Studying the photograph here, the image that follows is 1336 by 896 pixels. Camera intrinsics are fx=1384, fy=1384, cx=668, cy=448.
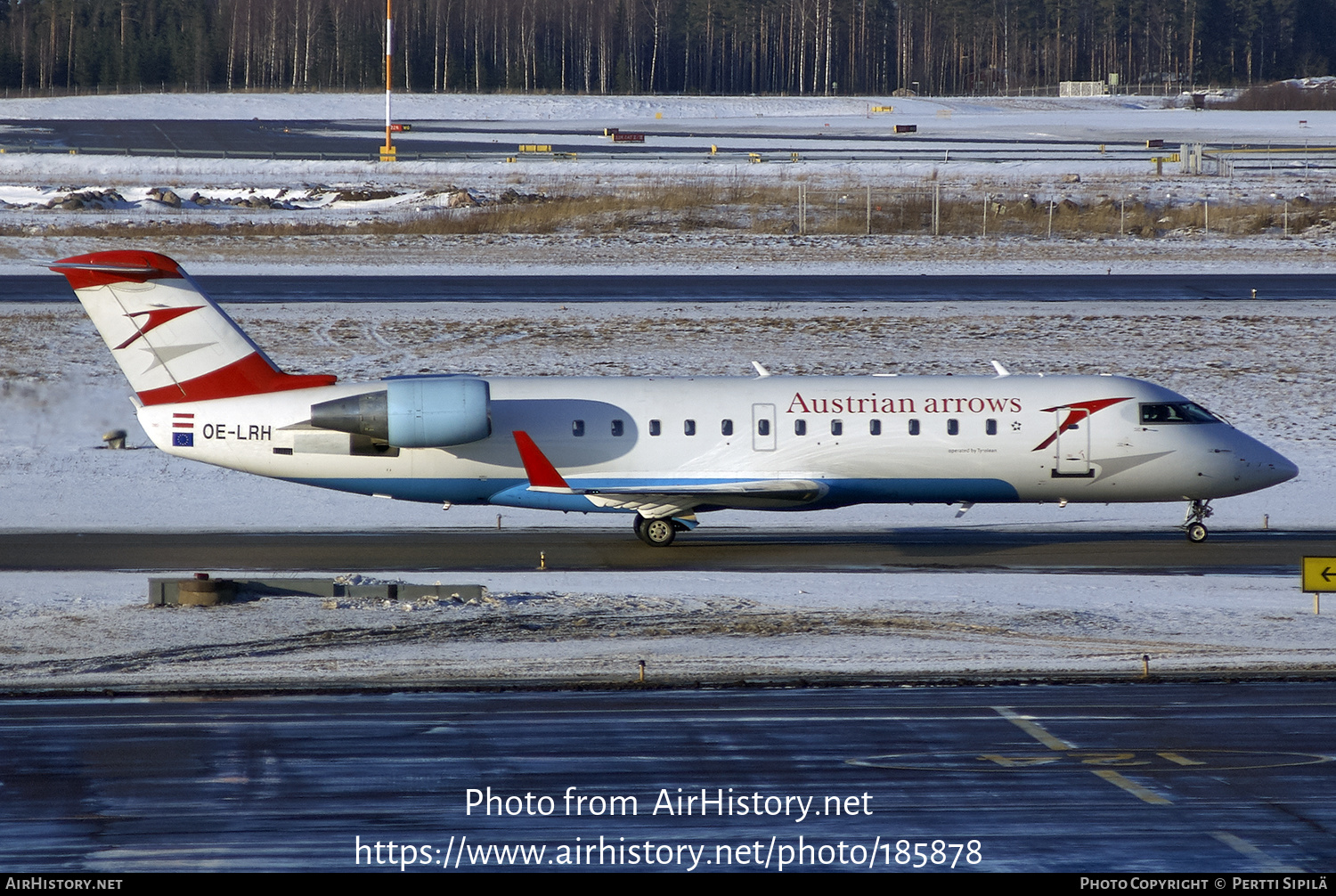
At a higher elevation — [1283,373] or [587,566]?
[1283,373]

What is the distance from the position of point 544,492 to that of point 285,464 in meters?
4.58

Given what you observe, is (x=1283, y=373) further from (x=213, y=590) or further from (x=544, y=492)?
(x=213, y=590)

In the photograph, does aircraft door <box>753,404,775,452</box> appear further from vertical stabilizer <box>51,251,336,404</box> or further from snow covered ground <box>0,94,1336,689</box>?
vertical stabilizer <box>51,251,336,404</box>

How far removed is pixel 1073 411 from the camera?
25188 millimetres

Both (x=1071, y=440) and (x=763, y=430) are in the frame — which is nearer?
(x=763, y=430)

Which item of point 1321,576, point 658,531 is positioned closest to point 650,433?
point 658,531

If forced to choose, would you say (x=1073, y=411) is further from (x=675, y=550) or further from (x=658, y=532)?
(x=658, y=532)

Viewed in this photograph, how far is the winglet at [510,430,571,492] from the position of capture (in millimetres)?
24484

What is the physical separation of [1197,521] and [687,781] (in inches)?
642

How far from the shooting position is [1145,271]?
4850cm

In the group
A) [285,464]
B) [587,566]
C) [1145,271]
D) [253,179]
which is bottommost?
[587,566]

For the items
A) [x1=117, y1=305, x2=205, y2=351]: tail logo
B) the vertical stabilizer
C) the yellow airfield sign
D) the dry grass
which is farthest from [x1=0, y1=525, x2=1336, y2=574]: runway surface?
the dry grass

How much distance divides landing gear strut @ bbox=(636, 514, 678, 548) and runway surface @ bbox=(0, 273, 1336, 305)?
55.9 ft
